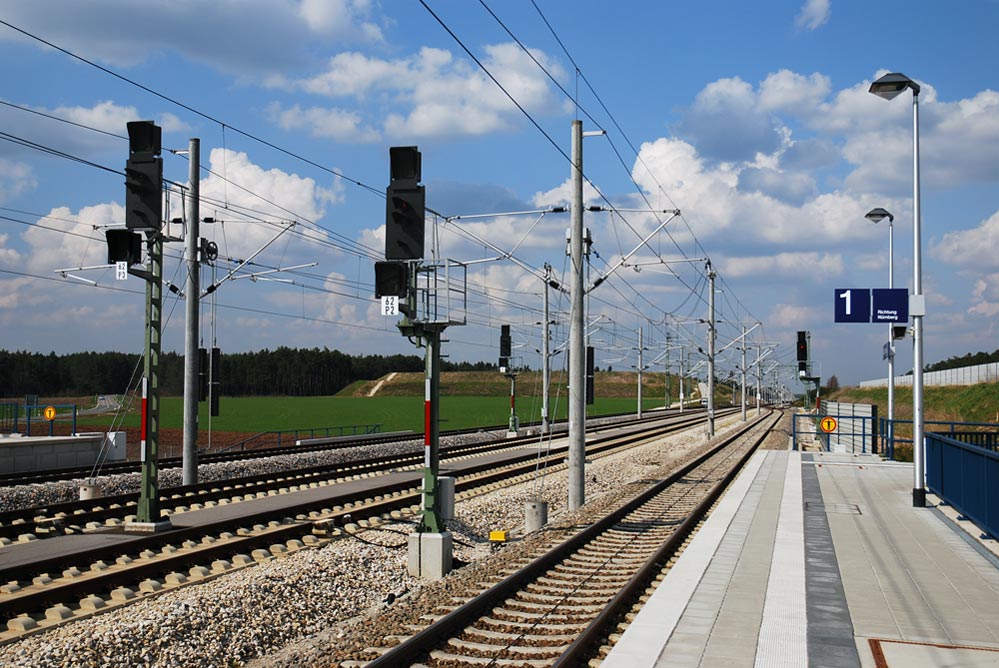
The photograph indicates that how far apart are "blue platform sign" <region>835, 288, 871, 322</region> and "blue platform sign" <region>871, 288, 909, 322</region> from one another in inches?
37.7

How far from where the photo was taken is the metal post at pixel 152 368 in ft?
52.1

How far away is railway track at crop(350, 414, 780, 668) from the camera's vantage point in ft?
27.9

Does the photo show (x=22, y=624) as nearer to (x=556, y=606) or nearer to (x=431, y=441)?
(x=556, y=606)

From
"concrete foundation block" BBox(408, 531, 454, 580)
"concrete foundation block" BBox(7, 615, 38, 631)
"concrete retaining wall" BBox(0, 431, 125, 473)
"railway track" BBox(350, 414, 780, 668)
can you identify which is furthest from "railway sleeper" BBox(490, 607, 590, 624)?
"concrete retaining wall" BBox(0, 431, 125, 473)

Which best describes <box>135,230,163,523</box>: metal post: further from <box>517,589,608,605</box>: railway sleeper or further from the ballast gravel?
<box>517,589,608,605</box>: railway sleeper

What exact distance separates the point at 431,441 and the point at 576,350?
21.4 feet

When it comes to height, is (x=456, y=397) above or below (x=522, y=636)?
below

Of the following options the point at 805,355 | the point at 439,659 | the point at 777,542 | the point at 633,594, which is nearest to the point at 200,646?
the point at 439,659

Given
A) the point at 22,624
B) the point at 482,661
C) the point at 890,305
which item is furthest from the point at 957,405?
the point at 22,624

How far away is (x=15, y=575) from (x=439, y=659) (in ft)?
21.9

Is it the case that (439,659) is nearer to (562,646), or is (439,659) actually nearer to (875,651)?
(562,646)

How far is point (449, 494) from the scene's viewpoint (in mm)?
14594

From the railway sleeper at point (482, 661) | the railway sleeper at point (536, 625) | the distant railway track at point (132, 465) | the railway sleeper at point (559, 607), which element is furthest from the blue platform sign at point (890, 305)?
the distant railway track at point (132, 465)

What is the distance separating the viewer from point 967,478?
640 inches
